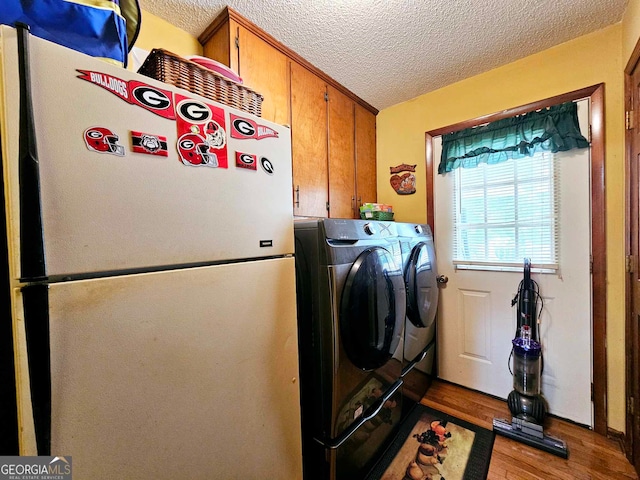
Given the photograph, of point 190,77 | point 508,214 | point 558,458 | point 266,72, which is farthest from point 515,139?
point 190,77

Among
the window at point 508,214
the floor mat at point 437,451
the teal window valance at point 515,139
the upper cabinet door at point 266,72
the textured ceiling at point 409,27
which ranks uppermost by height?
the textured ceiling at point 409,27

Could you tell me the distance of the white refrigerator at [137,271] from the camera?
472mm

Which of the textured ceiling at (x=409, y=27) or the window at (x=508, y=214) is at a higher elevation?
the textured ceiling at (x=409, y=27)

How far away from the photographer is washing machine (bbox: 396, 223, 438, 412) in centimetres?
165

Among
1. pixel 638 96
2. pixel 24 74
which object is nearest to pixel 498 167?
pixel 638 96

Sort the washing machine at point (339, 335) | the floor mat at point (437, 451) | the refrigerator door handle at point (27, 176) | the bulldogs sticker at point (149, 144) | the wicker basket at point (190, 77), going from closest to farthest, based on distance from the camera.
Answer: the refrigerator door handle at point (27, 176) < the bulldogs sticker at point (149, 144) < the wicker basket at point (190, 77) < the washing machine at point (339, 335) < the floor mat at point (437, 451)

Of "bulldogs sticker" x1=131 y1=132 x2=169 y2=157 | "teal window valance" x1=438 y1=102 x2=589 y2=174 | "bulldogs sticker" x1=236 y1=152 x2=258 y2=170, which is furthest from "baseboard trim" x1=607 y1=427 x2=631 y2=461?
"bulldogs sticker" x1=131 y1=132 x2=169 y2=157

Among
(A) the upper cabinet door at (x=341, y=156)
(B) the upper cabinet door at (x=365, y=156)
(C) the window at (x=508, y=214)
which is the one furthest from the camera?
(B) the upper cabinet door at (x=365, y=156)

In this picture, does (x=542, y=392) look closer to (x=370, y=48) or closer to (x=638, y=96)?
(x=638, y=96)

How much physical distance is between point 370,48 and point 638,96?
1454 millimetres

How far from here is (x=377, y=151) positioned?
254cm

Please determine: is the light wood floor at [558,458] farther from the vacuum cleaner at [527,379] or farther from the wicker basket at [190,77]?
the wicker basket at [190,77]

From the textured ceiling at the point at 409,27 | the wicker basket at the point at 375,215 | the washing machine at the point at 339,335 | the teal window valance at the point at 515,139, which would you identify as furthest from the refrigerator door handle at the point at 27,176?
the teal window valance at the point at 515,139

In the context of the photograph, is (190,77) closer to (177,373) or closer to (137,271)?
(137,271)
